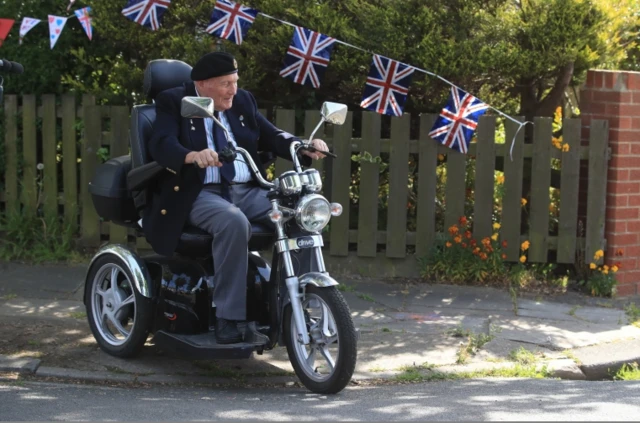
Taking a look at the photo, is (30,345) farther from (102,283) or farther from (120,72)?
(120,72)

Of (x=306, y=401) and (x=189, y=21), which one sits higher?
(x=189, y=21)

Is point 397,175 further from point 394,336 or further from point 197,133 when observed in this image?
point 197,133

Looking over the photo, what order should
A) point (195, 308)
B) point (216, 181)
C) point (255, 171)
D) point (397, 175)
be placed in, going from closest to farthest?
point (255, 171), point (195, 308), point (216, 181), point (397, 175)

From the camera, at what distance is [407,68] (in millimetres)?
7598

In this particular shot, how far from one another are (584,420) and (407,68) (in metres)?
3.59

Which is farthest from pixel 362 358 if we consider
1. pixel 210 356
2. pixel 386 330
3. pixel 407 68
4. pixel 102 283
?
pixel 407 68

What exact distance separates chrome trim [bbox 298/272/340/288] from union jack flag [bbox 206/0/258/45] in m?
2.94

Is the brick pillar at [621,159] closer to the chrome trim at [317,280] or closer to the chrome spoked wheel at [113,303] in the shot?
the chrome trim at [317,280]

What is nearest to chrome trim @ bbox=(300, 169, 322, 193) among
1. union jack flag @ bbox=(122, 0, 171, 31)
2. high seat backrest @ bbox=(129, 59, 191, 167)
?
high seat backrest @ bbox=(129, 59, 191, 167)

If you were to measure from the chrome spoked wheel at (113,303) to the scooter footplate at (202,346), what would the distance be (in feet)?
1.40

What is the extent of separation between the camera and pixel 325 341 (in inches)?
205

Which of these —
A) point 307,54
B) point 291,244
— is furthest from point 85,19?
point 291,244

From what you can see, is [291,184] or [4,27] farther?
[4,27]

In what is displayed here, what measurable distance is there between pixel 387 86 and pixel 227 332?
9.68 feet
